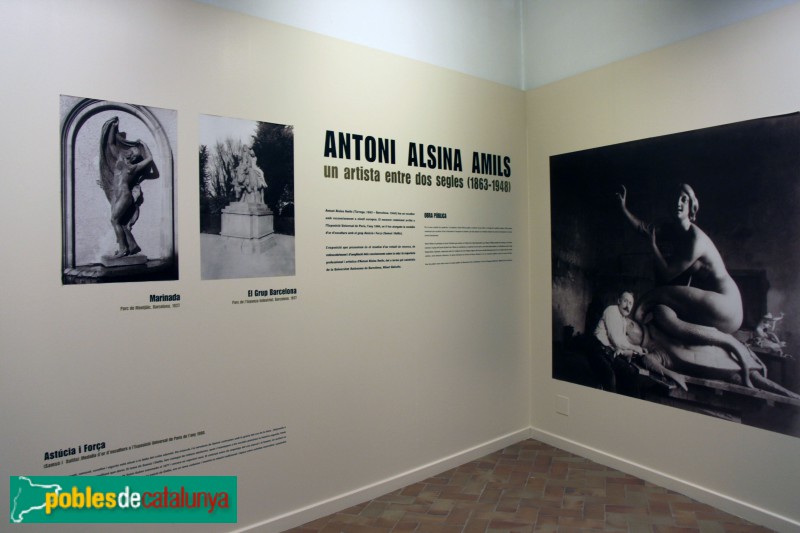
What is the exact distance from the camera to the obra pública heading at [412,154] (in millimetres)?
3127

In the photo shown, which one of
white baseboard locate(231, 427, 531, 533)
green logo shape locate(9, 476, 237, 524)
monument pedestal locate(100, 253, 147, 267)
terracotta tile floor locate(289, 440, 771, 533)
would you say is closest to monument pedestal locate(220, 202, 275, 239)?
monument pedestal locate(100, 253, 147, 267)

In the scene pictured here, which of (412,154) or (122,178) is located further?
(412,154)

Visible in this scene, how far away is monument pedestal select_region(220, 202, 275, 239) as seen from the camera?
2.71m

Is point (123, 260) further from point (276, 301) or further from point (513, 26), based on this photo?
point (513, 26)

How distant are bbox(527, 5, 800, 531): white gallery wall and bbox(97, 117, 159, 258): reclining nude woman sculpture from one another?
297 cm

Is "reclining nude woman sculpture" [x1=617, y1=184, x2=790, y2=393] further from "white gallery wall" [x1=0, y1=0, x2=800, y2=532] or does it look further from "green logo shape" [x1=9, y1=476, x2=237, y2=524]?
"green logo shape" [x1=9, y1=476, x2=237, y2=524]

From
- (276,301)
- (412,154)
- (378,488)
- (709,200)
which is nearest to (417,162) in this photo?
(412,154)

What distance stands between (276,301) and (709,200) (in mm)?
2653

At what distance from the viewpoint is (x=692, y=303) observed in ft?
10.5

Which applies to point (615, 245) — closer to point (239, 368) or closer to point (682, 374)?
point (682, 374)

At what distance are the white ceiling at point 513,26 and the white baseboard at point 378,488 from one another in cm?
281

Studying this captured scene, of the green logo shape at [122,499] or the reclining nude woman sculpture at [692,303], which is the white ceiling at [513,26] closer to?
the reclining nude woman sculpture at [692,303]

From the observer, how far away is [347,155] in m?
3.16

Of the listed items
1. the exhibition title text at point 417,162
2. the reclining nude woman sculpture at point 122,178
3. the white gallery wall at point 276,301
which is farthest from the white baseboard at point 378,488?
the exhibition title text at point 417,162
